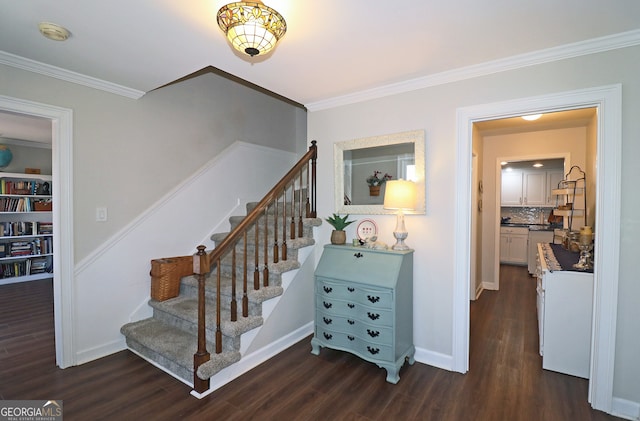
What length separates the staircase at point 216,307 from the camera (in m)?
2.25

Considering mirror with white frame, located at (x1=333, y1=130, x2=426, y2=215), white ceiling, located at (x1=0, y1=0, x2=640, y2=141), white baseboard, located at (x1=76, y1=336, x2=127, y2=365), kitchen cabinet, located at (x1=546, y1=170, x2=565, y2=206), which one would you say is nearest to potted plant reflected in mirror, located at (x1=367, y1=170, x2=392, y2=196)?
mirror with white frame, located at (x1=333, y1=130, x2=426, y2=215)

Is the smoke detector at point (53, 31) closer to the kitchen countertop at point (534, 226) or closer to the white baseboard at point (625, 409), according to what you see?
the white baseboard at point (625, 409)

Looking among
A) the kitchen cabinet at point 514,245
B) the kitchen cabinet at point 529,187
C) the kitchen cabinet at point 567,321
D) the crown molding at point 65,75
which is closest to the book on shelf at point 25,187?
the crown molding at point 65,75

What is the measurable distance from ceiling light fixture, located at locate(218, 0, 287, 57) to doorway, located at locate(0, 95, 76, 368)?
193 centimetres

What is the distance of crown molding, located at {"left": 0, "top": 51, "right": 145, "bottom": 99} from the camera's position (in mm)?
2262

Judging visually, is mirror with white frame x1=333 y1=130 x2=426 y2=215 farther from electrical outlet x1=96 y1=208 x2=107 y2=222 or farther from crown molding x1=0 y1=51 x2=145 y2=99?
electrical outlet x1=96 y1=208 x2=107 y2=222

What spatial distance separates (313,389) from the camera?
230 cm

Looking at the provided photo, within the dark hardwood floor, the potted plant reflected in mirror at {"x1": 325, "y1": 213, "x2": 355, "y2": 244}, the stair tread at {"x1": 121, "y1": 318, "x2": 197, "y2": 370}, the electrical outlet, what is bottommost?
the dark hardwood floor

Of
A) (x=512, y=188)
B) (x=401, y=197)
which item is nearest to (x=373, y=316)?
(x=401, y=197)

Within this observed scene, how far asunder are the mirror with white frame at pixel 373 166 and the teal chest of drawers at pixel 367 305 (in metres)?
0.52

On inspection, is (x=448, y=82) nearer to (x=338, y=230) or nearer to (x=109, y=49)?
(x=338, y=230)

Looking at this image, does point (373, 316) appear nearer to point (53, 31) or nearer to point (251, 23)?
point (251, 23)

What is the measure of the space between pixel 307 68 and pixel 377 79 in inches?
25.3

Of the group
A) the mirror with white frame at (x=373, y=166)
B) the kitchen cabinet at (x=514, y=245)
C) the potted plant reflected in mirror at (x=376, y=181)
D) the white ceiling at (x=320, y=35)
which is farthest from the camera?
the kitchen cabinet at (x=514, y=245)
